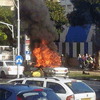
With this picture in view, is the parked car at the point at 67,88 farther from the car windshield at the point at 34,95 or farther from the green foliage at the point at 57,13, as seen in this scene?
the green foliage at the point at 57,13

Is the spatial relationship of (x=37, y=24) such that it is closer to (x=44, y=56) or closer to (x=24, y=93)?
(x=44, y=56)

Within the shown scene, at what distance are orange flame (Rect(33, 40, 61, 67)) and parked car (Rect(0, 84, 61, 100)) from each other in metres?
13.1

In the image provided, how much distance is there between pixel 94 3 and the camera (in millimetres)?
35188

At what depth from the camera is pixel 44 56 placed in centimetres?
2211

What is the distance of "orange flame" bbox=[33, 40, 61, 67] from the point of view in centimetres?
2181

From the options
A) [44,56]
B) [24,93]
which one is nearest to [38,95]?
[24,93]

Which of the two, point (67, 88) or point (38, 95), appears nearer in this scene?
point (38, 95)

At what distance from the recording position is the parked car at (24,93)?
26.0 ft

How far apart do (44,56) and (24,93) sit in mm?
14123

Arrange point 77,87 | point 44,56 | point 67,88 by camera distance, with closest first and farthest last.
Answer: point 67,88, point 77,87, point 44,56

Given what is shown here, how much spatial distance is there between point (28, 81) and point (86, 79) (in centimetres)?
1731

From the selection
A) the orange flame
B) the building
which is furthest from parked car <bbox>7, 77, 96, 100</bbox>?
the building

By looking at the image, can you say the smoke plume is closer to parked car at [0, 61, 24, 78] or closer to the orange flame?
the orange flame

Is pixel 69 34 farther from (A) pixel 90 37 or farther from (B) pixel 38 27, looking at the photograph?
(B) pixel 38 27
